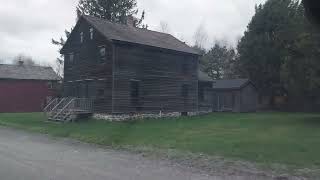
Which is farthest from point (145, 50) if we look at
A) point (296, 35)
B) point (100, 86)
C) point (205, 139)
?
point (205, 139)

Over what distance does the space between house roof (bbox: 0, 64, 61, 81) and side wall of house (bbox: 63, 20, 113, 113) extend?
15.5 m

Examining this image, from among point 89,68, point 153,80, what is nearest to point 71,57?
point 89,68

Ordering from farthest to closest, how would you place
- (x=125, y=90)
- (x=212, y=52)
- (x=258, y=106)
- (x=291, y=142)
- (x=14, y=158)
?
(x=212, y=52), (x=258, y=106), (x=125, y=90), (x=291, y=142), (x=14, y=158)

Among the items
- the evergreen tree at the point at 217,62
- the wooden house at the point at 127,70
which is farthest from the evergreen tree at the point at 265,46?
the wooden house at the point at 127,70

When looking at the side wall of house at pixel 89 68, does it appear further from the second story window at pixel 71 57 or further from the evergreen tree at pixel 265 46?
the evergreen tree at pixel 265 46

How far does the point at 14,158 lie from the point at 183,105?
90.5 ft

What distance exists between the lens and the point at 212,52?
270ft

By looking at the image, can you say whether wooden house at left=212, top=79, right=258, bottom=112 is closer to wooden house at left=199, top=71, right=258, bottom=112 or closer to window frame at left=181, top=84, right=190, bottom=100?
wooden house at left=199, top=71, right=258, bottom=112

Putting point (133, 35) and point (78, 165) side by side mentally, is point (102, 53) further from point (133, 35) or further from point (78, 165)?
point (78, 165)

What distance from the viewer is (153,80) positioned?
38.1 meters

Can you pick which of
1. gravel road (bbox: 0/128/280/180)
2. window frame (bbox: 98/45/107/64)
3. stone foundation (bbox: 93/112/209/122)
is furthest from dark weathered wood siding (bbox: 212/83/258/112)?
gravel road (bbox: 0/128/280/180)

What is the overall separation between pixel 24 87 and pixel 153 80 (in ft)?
76.4

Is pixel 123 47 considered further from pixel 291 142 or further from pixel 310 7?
pixel 310 7

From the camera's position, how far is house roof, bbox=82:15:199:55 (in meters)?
36.2
